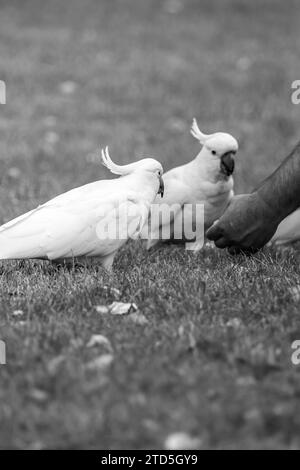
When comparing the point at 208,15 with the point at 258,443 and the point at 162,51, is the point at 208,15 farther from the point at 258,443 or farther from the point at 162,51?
the point at 258,443

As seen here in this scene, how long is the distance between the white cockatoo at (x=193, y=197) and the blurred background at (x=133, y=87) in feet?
3.64

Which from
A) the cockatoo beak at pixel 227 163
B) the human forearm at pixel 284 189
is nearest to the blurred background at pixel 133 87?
the cockatoo beak at pixel 227 163

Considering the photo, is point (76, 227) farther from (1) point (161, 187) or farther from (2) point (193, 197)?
(2) point (193, 197)

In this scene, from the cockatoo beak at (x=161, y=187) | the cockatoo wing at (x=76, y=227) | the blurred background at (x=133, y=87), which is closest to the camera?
the cockatoo wing at (x=76, y=227)

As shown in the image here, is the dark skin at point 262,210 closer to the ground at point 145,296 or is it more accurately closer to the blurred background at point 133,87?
the ground at point 145,296

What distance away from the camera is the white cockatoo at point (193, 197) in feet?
15.6

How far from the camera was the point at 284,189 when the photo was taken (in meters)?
4.00

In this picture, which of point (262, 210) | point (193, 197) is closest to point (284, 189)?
point (262, 210)

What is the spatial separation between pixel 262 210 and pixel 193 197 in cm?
84

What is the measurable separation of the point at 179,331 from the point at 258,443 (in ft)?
2.61

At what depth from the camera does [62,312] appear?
3.45 meters

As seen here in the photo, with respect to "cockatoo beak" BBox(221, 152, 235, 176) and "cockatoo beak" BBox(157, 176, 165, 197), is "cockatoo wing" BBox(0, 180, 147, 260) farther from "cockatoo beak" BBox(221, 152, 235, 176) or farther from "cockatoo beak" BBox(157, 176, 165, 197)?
"cockatoo beak" BBox(221, 152, 235, 176)

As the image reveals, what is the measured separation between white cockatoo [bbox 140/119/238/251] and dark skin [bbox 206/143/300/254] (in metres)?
0.59

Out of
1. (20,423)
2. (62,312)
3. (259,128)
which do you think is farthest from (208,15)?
(20,423)
